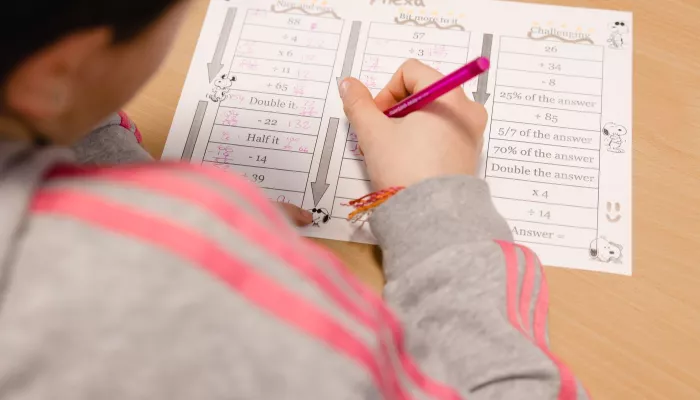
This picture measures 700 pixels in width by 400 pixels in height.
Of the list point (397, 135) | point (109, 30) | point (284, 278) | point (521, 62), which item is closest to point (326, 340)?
point (284, 278)

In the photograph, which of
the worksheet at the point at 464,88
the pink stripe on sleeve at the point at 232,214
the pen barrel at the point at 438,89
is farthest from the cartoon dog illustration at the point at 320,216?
the pink stripe on sleeve at the point at 232,214

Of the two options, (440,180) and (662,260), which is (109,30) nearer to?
(440,180)

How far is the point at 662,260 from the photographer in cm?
54

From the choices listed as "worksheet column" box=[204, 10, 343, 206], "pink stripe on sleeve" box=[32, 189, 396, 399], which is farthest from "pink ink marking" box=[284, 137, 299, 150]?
"pink stripe on sleeve" box=[32, 189, 396, 399]

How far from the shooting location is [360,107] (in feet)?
1.97

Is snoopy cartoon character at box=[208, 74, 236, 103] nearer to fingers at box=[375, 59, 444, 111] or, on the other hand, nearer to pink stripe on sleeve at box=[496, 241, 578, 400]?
fingers at box=[375, 59, 444, 111]

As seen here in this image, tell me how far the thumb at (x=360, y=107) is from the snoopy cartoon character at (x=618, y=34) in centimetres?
24

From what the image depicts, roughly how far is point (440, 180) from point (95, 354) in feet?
1.03

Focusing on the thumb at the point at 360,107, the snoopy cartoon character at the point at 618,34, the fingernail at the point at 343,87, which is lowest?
the thumb at the point at 360,107

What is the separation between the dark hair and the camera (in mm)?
272

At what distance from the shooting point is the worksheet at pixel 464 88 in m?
0.57

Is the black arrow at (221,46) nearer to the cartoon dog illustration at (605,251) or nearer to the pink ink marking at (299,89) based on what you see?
the pink ink marking at (299,89)

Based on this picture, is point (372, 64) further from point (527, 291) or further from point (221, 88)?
point (527, 291)

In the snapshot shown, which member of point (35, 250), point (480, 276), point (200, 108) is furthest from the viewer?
point (200, 108)
